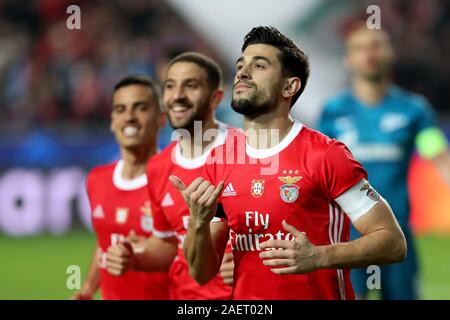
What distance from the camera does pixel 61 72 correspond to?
16594 millimetres

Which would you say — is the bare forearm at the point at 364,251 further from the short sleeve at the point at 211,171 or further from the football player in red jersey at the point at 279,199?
the short sleeve at the point at 211,171

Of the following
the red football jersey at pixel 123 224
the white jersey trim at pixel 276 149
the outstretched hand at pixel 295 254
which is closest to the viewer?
the outstretched hand at pixel 295 254

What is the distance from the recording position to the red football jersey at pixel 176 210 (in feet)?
19.6

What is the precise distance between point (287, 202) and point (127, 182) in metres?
2.30

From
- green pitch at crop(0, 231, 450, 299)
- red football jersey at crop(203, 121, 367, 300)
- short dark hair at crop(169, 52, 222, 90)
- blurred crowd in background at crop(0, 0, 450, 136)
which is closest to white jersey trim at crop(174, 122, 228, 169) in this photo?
short dark hair at crop(169, 52, 222, 90)

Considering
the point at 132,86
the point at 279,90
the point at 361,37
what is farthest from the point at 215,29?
the point at 279,90

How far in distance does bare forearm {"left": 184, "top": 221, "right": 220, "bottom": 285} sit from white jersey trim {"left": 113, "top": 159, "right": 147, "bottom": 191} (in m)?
1.93

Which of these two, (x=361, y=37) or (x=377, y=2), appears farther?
(x=377, y=2)

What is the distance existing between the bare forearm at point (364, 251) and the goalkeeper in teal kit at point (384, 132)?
3085 millimetres

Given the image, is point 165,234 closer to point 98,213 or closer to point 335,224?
point 98,213

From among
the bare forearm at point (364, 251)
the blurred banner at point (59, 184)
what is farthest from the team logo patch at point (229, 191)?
the blurred banner at point (59, 184)

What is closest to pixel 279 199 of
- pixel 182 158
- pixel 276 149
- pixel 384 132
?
pixel 276 149

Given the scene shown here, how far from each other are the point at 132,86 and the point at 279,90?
81.4 inches
